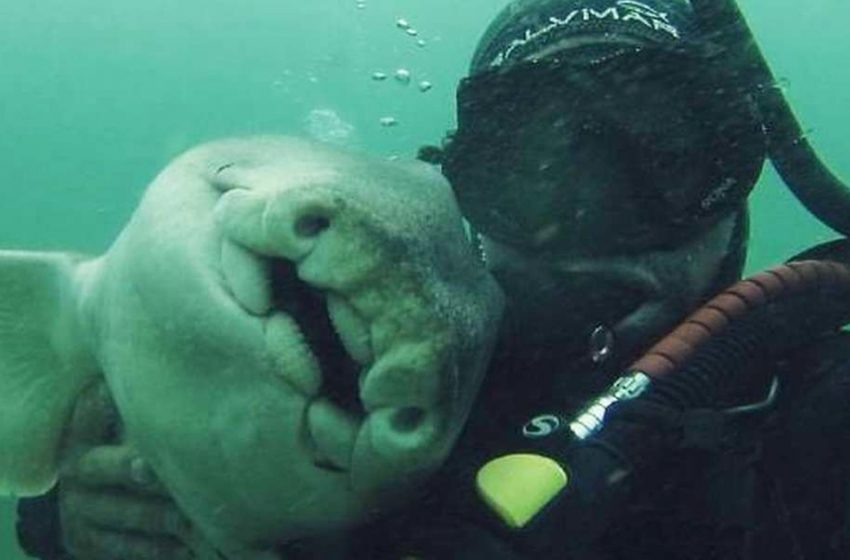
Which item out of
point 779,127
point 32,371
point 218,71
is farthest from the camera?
point 218,71

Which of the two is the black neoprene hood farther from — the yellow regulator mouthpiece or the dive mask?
the yellow regulator mouthpiece

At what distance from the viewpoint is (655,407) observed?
7.65 feet

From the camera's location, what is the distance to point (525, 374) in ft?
9.38

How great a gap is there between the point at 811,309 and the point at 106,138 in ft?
327

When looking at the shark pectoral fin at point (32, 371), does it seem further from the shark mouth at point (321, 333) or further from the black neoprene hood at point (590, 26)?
the black neoprene hood at point (590, 26)

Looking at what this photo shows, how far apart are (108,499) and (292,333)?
1.07 m

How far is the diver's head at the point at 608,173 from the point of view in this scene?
3.02 metres

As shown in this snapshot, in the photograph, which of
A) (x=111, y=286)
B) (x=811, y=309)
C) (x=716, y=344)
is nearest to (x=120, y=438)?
(x=111, y=286)

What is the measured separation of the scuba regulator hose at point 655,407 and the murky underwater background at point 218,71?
63.9 meters

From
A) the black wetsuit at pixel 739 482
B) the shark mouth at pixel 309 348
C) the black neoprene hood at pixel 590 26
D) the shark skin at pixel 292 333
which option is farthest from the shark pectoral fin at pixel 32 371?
the black neoprene hood at pixel 590 26

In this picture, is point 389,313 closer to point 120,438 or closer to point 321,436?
point 321,436

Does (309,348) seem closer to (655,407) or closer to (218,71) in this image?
(655,407)

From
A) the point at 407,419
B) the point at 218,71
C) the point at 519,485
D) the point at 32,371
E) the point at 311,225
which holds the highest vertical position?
the point at 311,225

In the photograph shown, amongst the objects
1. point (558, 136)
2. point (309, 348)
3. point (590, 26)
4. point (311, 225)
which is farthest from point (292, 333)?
point (590, 26)
